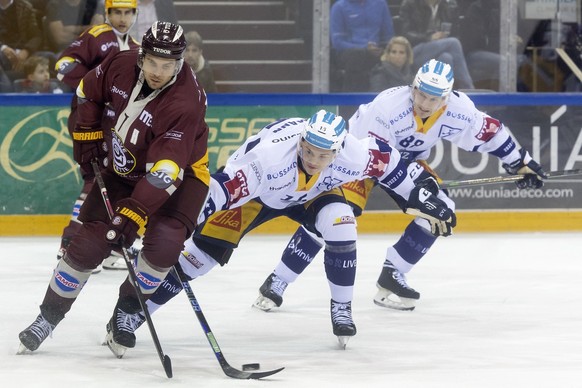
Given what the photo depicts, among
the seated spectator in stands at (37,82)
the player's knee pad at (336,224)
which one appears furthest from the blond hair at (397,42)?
the player's knee pad at (336,224)

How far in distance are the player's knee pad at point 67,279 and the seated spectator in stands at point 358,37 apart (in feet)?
13.3

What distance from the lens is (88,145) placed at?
4.24m

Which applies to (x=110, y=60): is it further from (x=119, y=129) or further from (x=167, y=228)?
(x=167, y=228)

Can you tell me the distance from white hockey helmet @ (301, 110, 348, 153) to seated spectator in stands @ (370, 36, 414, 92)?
3.62m

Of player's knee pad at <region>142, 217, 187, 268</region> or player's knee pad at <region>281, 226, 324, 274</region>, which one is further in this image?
player's knee pad at <region>281, 226, 324, 274</region>

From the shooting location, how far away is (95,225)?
4.06m

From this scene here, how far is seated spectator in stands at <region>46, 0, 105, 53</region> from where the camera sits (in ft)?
25.2

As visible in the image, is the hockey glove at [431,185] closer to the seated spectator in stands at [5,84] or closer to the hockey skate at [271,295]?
the hockey skate at [271,295]

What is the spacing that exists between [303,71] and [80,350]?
12.9ft


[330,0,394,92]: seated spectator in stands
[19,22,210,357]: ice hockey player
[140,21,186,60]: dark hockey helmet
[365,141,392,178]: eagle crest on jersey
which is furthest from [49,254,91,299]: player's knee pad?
[330,0,394,92]: seated spectator in stands

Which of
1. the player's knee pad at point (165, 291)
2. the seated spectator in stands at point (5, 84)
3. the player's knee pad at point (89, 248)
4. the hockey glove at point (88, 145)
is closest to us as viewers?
the player's knee pad at point (89, 248)

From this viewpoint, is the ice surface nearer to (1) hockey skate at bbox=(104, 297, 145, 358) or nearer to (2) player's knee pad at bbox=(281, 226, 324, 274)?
(1) hockey skate at bbox=(104, 297, 145, 358)

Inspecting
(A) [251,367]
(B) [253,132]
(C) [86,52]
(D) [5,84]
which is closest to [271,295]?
(A) [251,367]

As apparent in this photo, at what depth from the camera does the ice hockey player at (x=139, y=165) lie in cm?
391
